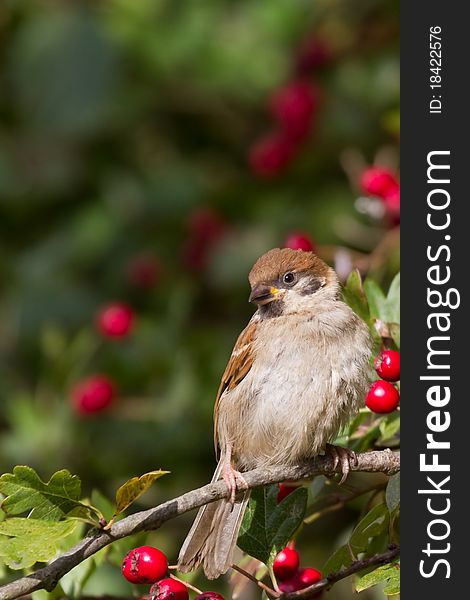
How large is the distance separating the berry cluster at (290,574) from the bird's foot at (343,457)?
0.25 m

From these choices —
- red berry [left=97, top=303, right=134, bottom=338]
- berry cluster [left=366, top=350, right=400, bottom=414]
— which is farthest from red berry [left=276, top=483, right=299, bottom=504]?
red berry [left=97, top=303, right=134, bottom=338]

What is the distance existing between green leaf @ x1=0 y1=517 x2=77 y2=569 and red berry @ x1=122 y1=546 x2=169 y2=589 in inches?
10.2

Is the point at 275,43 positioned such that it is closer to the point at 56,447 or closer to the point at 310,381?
the point at 56,447

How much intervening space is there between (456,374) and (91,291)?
3318 mm

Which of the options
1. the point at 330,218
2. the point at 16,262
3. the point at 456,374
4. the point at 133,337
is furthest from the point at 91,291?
the point at 456,374

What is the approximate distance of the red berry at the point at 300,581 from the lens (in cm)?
277

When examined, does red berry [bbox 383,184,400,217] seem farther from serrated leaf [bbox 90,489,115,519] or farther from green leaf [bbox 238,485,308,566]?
serrated leaf [bbox 90,489,115,519]

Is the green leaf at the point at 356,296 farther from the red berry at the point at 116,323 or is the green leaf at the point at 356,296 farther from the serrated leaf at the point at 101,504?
the red berry at the point at 116,323

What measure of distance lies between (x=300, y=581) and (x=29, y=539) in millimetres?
827

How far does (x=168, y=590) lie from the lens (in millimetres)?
2527

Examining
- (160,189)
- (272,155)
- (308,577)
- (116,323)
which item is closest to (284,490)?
(308,577)

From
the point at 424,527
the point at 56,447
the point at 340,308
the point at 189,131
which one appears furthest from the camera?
the point at 189,131

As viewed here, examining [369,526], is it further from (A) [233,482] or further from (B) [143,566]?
(B) [143,566]

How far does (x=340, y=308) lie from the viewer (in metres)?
3.19
